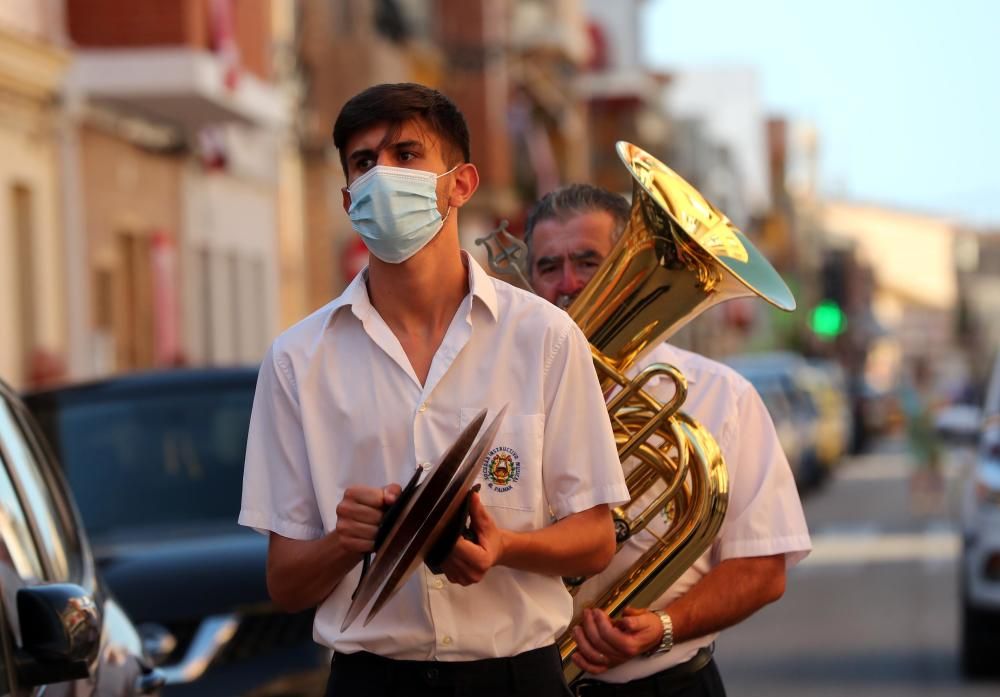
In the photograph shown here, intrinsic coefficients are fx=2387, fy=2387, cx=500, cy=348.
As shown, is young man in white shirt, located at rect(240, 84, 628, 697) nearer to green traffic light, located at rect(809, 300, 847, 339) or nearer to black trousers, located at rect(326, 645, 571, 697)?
black trousers, located at rect(326, 645, 571, 697)

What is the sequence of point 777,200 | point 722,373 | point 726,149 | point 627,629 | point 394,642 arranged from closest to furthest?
point 394,642, point 627,629, point 722,373, point 726,149, point 777,200

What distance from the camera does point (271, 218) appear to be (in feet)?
101

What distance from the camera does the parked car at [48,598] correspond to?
422 cm

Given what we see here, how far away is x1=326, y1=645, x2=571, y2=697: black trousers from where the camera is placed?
3654 millimetres

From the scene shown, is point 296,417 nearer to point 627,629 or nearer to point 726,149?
point 627,629

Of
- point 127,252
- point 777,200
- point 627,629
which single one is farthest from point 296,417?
point 777,200

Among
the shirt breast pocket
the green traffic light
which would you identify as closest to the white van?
the shirt breast pocket

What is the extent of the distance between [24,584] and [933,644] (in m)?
9.15

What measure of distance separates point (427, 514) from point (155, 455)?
502 centimetres

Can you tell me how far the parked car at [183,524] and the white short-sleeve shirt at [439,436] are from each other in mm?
3366

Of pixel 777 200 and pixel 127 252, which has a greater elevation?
pixel 127 252

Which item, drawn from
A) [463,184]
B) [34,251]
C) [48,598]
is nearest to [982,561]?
[48,598]

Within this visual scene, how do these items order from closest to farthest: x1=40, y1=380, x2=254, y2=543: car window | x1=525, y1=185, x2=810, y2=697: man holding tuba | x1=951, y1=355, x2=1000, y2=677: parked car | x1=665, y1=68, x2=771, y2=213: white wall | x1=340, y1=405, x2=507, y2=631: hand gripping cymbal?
x1=340, y1=405, x2=507, y2=631: hand gripping cymbal → x1=525, y1=185, x2=810, y2=697: man holding tuba → x1=40, y1=380, x2=254, y2=543: car window → x1=951, y1=355, x2=1000, y2=677: parked car → x1=665, y1=68, x2=771, y2=213: white wall

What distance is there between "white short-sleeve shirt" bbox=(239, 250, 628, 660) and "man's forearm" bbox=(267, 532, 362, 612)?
0.13ft
